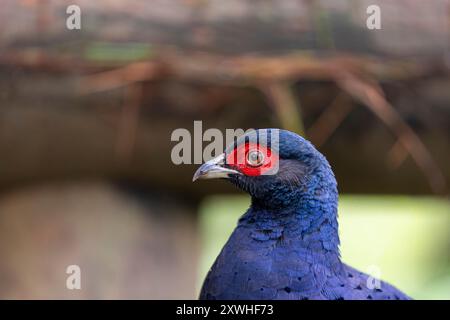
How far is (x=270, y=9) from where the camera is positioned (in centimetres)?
263

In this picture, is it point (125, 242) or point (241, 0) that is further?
point (125, 242)

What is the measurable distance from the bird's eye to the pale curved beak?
0.05 meters

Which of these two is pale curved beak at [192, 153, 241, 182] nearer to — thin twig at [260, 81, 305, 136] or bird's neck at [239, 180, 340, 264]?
bird's neck at [239, 180, 340, 264]

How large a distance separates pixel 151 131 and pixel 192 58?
280 millimetres

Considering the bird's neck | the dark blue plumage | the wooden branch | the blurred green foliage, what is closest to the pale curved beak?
the dark blue plumage

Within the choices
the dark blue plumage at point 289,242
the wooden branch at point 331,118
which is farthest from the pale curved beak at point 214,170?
the wooden branch at point 331,118

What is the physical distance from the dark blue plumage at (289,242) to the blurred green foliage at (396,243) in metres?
1.62

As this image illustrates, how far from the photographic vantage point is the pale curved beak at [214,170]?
2.19m

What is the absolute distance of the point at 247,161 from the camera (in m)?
2.20

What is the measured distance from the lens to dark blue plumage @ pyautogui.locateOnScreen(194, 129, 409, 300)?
2.08 metres

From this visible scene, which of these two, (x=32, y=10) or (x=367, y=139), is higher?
(x=32, y=10)

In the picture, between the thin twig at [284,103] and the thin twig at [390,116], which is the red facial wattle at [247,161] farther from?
the thin twig at [390,116]

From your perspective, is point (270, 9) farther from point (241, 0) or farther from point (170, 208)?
point (170, 208)
